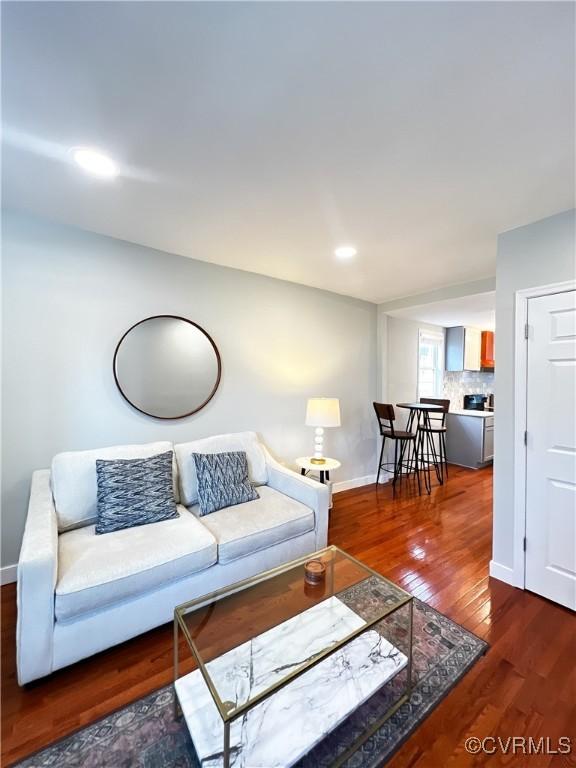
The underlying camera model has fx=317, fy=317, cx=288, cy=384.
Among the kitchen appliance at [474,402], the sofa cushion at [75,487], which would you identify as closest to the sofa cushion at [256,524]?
the sofa cushion at [75,487]

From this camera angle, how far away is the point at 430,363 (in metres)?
5.25

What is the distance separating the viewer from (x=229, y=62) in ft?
3.47

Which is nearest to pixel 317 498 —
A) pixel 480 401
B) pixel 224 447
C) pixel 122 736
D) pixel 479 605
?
pixel 224 447

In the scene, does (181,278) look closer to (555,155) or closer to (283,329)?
(283,329)

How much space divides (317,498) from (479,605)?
1158 mm

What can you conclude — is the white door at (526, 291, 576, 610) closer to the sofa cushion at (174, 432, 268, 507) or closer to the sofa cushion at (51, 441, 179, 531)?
the sofa cushion at (174, 432, 268, 507)

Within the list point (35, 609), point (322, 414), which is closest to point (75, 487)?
point (35, 609)

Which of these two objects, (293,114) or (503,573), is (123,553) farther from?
(503,573)

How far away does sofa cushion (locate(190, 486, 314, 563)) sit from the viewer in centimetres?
192

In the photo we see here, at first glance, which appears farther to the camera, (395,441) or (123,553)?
(395,441)

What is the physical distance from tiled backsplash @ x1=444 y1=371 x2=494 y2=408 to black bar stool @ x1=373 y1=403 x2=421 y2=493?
161cm

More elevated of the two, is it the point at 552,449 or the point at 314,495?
the point at 552,449

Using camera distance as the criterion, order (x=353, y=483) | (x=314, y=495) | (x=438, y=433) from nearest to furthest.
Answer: (x=314, y=495)
(x=353, y=483)
(x=438, y=433)

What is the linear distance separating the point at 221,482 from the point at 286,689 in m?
1.28
